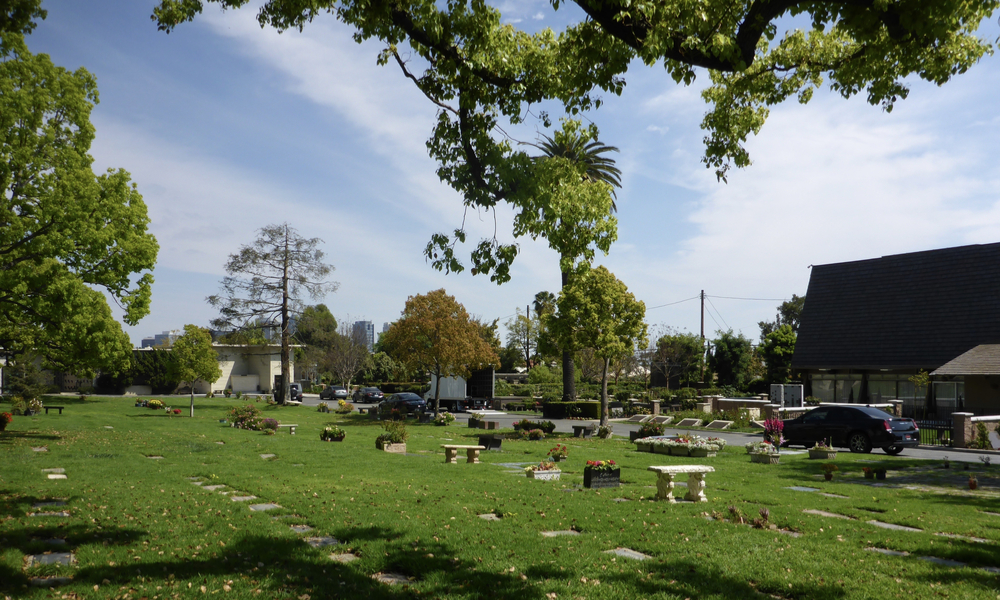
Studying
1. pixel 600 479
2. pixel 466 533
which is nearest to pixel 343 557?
pixel 466 533

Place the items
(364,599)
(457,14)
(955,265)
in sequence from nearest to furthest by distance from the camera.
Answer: (364,599) < (457,14) < (955,265)

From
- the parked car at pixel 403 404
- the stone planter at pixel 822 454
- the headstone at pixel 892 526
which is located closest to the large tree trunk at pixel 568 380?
the parked car at pixel 403 404

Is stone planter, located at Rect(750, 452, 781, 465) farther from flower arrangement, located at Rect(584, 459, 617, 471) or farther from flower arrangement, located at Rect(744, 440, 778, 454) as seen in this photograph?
flower arrangement, located at Rect(584, 459, 617, 471)

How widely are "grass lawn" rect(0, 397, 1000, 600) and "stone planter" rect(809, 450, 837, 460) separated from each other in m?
2.84

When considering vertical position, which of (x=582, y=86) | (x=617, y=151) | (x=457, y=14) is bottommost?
(x=582, y=86)

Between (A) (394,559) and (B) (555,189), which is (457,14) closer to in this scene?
(B) (555,189)

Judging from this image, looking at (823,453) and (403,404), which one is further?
(403,404)

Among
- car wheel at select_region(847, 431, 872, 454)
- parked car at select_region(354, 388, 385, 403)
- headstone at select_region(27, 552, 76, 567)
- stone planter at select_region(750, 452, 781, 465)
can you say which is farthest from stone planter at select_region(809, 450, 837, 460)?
parked car at select_region(354, 388, 385, 403)

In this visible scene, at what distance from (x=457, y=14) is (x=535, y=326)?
68880mm

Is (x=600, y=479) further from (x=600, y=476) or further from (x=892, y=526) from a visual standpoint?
(x=892, y=526)

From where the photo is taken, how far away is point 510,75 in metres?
8.31

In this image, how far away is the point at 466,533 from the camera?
8.23 metres

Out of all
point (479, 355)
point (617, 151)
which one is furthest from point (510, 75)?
point (617, 151)

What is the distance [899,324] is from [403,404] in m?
30.3
